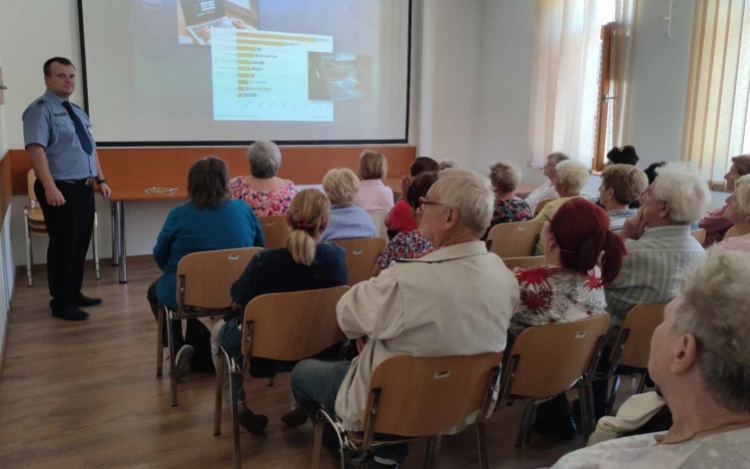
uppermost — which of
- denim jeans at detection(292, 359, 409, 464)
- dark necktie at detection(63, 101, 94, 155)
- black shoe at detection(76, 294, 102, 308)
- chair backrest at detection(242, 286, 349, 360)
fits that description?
dark necktie at detection(63, 101, 94, 155)

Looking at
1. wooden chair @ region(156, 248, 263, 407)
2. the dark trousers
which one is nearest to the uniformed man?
the dark trousers

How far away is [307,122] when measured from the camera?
6.40 meters

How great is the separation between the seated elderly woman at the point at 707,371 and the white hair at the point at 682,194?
153 cm

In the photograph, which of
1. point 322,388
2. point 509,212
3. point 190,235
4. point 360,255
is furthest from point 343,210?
point 322,388

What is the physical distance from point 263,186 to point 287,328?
1.81m

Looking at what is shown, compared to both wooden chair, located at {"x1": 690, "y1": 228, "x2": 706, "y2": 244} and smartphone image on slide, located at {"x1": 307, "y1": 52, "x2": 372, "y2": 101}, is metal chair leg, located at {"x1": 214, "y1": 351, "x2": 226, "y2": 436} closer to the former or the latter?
wooden chair, located at {"x1": 690, "y1": 228, "x2": 706, "y2": 244}

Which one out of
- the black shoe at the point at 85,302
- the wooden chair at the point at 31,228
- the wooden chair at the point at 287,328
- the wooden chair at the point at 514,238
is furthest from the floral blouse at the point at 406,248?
the wooden chair at the point at 31,228

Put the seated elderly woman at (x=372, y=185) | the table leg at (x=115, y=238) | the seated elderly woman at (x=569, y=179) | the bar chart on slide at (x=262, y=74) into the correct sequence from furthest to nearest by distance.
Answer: the bar chart on slide at (x=262, y=74) < the table leg at (x=115, y=238) < the seated elderly woman at (x=372, y=185) < the seated elderly woman at (x=569, y=179)

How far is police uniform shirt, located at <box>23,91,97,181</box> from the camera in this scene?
12.5 ft

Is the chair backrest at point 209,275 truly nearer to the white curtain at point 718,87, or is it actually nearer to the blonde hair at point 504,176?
the blonde hair at point 504,176

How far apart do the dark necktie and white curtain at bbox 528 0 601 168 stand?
14.0ft

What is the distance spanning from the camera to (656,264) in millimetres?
2350

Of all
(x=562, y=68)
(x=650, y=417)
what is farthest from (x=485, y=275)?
(x=562, y=68)

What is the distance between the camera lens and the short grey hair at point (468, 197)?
187cm
